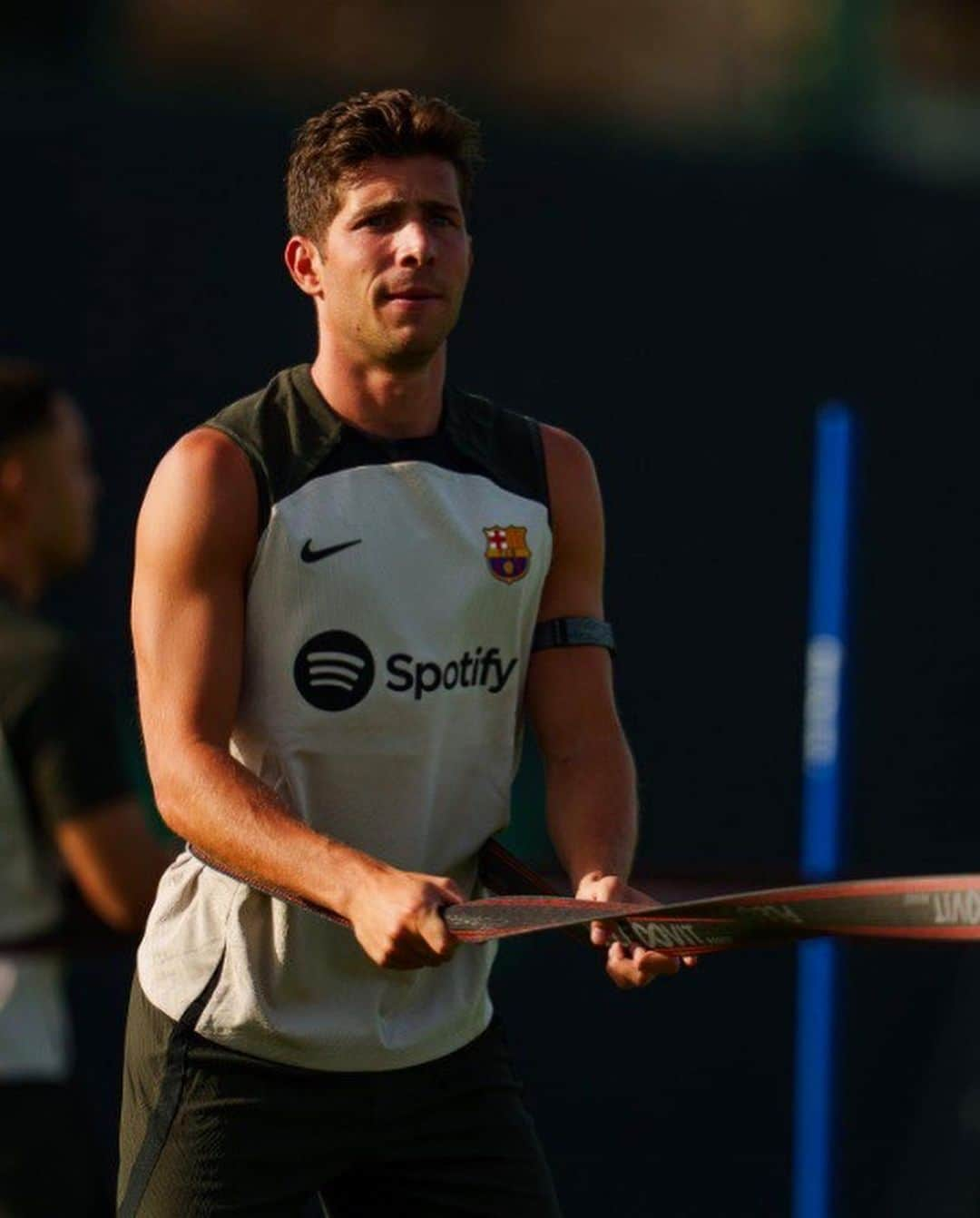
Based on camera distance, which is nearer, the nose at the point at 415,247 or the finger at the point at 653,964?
the finger at the point at 653,964

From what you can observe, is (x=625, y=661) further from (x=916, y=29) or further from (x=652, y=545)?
(x=916, y=29)

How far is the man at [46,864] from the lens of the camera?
3.57 m

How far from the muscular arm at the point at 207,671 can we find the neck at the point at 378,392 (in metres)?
0.23

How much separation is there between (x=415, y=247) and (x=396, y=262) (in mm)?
34

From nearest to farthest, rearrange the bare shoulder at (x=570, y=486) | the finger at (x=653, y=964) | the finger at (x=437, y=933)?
the finger at (x=437, y=933) → the finger at (x=653, y=964) → the bare shoulder at (x=570, y=486)

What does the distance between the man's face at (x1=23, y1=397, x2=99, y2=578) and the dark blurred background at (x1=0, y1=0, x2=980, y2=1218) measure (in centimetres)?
293

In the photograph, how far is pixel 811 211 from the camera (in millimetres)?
7305

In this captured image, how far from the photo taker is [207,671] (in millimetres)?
3453

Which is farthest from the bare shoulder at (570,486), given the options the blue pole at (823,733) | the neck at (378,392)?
the blue pole at (823,733)

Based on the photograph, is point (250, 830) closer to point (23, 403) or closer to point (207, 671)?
point (207, 671)

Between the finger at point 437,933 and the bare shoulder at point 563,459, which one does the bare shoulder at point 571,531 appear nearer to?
the bare shoulder at point 563,459

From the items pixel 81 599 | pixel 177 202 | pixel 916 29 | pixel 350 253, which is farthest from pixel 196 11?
pixel 350 253

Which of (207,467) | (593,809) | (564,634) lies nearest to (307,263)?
(207,467)

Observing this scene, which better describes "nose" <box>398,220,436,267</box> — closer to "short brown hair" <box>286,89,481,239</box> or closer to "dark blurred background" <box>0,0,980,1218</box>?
"short brown hair" <box>286,89,481,239</box>
